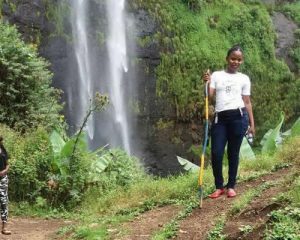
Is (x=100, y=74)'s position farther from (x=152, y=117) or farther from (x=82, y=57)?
(x=152, y=117)

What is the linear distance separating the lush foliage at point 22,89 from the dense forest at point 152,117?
0.07ft

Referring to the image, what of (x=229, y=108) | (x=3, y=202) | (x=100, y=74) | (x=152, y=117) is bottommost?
(x=3, y=202)

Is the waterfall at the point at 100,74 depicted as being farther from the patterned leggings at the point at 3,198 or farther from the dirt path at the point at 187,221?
the dirt path at the point at 187,221

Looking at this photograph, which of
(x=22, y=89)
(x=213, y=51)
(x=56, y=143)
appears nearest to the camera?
(x=56, y=143)

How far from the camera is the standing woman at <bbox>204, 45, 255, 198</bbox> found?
6.07 metres

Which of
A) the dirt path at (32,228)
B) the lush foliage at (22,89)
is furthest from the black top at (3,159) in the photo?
the lush foliage at (22,89)

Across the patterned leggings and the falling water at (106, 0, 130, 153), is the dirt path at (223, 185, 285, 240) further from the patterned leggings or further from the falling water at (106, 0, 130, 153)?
the falling water at (106, 0, 130, 153)

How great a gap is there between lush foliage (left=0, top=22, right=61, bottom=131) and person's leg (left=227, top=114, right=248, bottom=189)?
5322 millimetres

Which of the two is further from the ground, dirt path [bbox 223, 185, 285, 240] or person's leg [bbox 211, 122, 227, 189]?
person's leg [bbox 211, 122, 227, 189]

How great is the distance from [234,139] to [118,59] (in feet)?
42.3

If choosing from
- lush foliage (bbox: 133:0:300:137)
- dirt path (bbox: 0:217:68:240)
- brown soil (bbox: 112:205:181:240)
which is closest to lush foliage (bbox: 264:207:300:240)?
brown soil (bbox: 112:205:181:240)

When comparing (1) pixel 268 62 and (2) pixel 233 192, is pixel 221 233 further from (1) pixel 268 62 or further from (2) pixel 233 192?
(1) pixel 268 62

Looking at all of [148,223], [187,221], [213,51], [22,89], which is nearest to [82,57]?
[213,51]

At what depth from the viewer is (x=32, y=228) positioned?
23.5 feet
